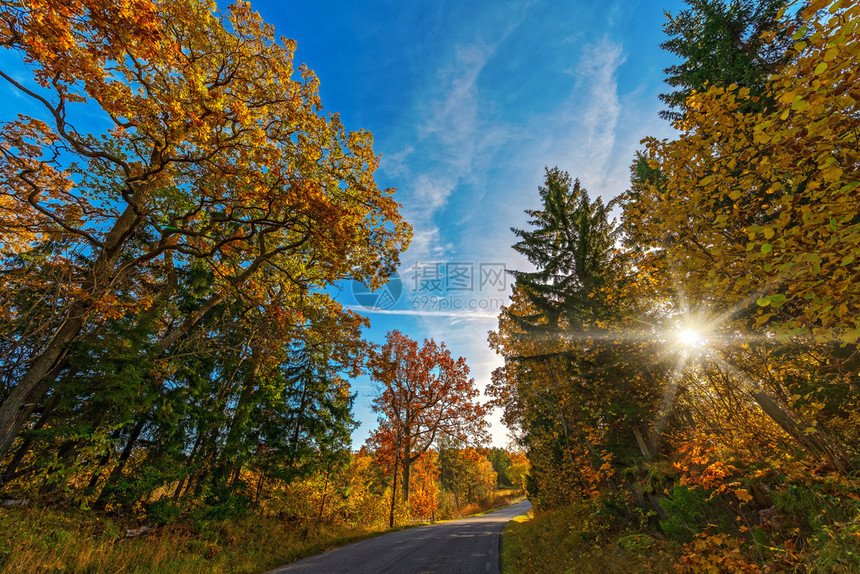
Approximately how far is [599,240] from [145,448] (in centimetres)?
1885

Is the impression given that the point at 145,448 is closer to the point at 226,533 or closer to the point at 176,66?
the point at 226,533

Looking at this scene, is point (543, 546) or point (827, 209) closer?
point (827, 209)

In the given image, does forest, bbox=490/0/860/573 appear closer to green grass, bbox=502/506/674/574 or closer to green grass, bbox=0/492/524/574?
green grass, bbox=502/506/674/574

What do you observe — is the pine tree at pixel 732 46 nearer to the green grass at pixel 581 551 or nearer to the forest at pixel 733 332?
the forest at pixel 733 332

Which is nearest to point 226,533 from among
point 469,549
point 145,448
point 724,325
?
point 145,448

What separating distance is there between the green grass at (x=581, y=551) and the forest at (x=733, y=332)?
0.08m

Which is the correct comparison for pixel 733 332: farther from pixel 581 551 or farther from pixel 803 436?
pixel 581 551

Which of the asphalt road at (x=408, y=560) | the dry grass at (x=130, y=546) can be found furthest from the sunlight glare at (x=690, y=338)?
the dry grass at (x=130, y=546)

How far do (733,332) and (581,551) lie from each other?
745 centimetres

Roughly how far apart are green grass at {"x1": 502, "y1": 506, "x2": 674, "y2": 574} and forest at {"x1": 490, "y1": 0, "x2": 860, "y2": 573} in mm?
76

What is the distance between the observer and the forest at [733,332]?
97.6 inches

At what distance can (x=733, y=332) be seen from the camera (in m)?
5.86

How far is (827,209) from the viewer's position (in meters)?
2.44

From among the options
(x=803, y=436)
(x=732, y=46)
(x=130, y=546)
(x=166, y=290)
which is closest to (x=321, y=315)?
(x=166, y=290)
